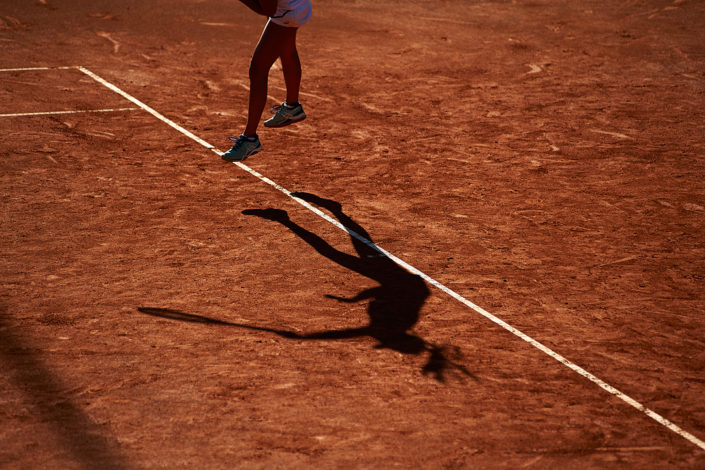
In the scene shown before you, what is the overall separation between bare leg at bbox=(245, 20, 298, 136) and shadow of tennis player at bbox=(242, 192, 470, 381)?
0.96 meters

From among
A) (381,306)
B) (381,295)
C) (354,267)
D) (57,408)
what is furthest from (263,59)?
(57,408)

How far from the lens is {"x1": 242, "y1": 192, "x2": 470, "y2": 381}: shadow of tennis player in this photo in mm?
4875

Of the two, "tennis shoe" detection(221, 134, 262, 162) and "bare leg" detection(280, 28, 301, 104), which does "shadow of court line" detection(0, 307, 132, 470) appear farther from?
"bare leg" detection(280, 28, 301, 104)

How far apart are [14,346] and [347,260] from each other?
234 cm

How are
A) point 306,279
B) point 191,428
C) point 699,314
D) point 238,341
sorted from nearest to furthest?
point 191,428, point 238,341, point 699,314, point 306,279

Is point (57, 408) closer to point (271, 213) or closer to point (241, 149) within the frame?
point (271, 213)

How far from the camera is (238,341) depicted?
4910mm

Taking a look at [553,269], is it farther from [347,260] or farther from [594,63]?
[594,63]

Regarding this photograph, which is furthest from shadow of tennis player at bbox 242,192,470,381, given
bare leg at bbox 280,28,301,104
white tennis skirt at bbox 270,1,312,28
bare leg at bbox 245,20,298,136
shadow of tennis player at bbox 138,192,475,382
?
white tennis skirt at bbox 270,1,312,28

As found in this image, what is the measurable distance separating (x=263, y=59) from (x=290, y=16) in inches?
17.3

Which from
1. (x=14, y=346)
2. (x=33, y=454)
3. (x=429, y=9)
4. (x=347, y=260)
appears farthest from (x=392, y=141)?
(x=429, y=9)

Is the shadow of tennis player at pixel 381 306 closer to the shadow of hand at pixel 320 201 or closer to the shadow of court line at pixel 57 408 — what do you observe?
the shadow of hand at pixel 320 201

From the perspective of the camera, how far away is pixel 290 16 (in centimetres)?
719

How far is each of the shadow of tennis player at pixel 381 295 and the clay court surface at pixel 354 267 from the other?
19mm
